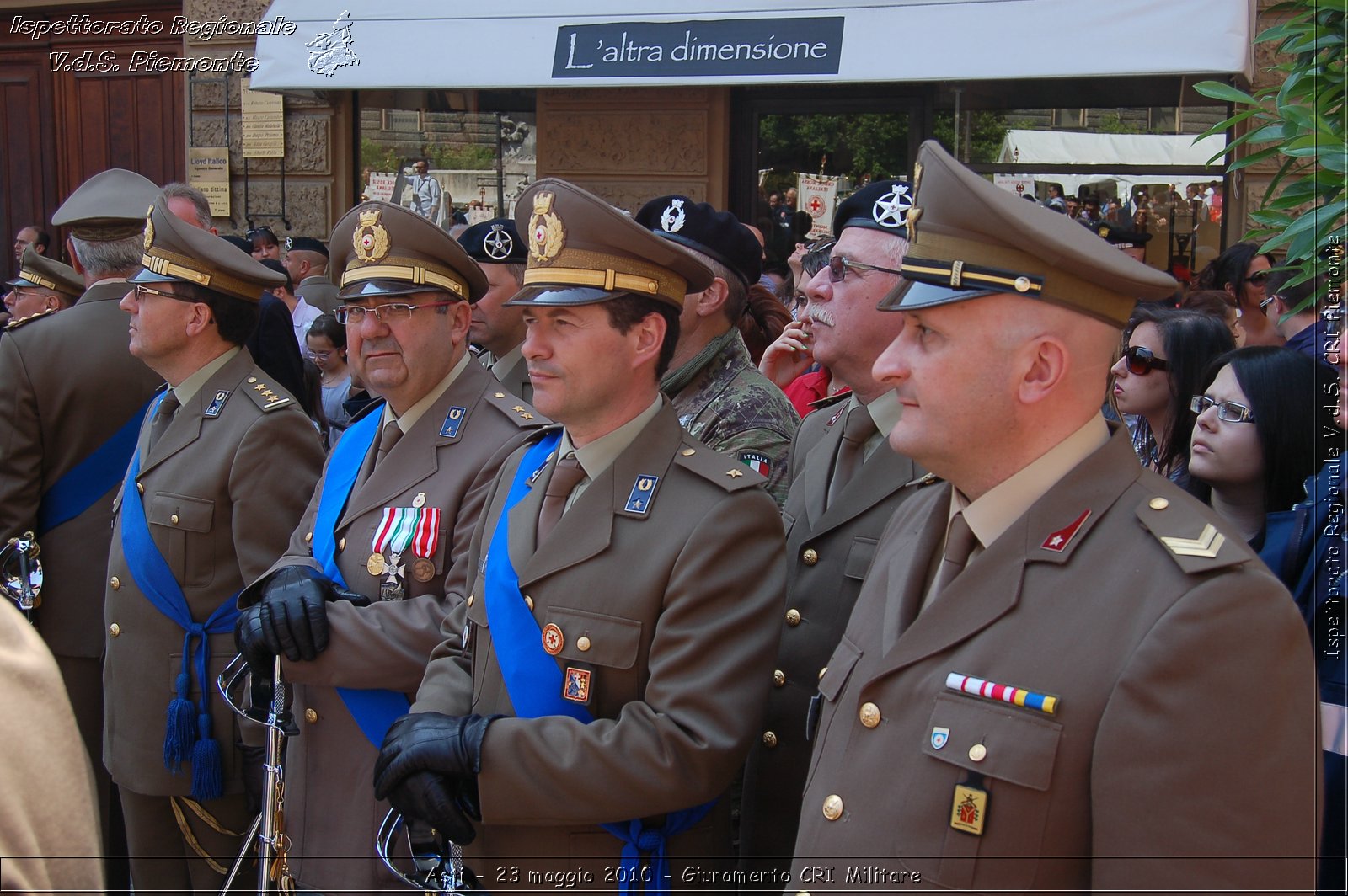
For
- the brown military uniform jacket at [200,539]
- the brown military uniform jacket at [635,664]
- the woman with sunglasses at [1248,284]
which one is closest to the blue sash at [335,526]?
the brown military uniform jacket at [200,539]

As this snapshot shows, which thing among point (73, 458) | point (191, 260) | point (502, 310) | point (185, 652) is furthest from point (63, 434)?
point (502, 310)

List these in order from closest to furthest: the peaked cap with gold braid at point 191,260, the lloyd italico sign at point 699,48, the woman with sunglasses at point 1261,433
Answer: the woman with sunglasses at point 1261,433, the peaked cap with gold braid at point 191,260, the lloyd italico sign at point 699,48

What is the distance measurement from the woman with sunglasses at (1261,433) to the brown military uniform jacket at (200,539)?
252 centimetres

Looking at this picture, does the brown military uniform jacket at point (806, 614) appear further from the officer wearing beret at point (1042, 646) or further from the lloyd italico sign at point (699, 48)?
the lloyd italico sign at point (699, 48)

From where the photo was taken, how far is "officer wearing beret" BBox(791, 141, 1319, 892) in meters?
1.54

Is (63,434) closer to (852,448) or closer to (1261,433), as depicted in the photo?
(852,448)

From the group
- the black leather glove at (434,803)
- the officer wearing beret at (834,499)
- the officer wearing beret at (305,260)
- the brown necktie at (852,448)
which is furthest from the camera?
the officer wearing beret at (305,260)

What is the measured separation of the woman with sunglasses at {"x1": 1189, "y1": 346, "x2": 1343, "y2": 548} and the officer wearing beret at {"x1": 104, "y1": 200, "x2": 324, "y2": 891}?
99.8 inches

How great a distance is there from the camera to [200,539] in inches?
140

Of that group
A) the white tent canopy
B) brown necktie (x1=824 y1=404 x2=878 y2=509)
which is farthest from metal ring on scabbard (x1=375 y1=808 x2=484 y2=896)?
the white tent canopy

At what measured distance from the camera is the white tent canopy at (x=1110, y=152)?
7.43 meters

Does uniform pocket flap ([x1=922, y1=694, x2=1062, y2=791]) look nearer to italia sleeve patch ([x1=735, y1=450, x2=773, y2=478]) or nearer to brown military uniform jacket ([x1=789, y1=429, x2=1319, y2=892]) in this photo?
brown military uniform jacket ([x1=789, y1=429, x2=1319, y2=892])

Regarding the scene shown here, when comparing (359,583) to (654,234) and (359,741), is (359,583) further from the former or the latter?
(654,234)

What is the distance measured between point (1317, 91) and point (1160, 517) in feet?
3.74
